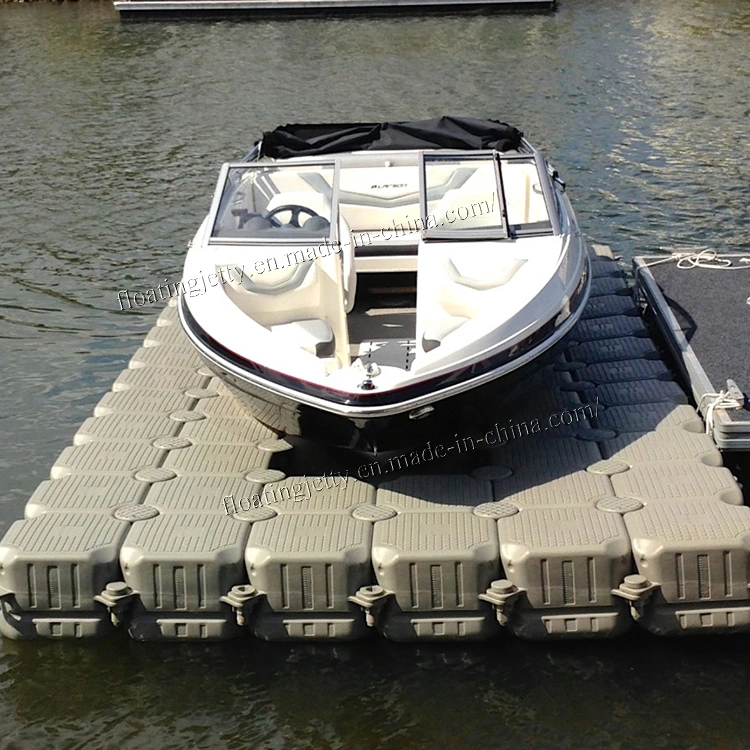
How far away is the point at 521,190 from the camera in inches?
344

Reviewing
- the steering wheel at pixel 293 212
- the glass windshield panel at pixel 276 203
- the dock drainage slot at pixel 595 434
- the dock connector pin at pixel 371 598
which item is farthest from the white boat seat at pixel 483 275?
the dock connector pin at pixel 371 598

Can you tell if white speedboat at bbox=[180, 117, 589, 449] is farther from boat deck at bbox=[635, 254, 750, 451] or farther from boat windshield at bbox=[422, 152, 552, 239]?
boat deck at bbox=[635, 254, 750, 451]

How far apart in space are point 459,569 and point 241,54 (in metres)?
21.7

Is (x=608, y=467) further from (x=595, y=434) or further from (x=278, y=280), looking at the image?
(x=278, y=280)

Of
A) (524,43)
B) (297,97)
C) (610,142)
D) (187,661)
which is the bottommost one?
(187,661)

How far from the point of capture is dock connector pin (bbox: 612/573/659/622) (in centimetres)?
562

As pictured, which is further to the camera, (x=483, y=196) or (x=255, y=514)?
(x=483, y=196)

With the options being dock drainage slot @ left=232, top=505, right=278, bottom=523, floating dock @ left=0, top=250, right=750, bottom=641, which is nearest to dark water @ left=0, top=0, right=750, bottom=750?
floating dock @ left=0, top=250, right=750, bottom=641

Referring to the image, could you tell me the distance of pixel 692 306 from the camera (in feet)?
28.6

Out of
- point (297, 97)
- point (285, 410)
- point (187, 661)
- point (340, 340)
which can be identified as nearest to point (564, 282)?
point (340, 340)

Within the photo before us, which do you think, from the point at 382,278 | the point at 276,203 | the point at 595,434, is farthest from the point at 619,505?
the point at 276,203

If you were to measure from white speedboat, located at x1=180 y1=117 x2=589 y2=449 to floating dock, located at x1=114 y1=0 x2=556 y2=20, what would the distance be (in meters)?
20.4

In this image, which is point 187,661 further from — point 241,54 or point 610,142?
point 241,54

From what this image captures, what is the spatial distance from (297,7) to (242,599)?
86.0ft
